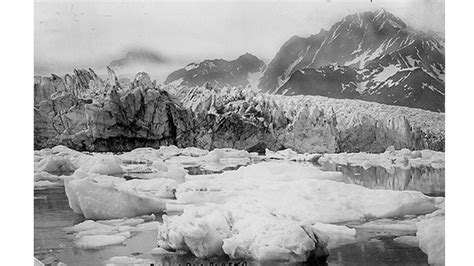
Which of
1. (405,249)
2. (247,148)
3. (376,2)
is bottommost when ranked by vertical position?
(405,249)

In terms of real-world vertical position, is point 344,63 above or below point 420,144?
above

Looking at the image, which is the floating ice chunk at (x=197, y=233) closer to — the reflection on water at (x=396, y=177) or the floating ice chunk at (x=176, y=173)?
the floating ice chunk at (x=176, y=173)

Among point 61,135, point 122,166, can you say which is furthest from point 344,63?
point 61,135

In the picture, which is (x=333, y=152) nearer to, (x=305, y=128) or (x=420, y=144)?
(x=305, y=128)

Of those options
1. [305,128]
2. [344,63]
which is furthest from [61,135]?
[344,63]

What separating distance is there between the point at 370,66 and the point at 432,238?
125cm

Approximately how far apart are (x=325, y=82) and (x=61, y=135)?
72.8 inches

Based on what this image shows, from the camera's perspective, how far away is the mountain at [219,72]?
4504 millimetres

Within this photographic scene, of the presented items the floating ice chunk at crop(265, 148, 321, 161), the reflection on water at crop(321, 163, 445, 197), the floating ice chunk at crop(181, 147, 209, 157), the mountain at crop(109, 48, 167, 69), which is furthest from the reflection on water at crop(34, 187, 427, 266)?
the mountain at crop(109, 48, 167, 69)

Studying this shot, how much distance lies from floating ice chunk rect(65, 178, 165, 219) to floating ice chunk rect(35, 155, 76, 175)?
95 mm

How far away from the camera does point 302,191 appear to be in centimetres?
449

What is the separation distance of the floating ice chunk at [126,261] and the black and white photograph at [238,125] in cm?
4

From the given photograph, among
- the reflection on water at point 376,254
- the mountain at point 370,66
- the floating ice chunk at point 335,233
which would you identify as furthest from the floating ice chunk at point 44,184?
the reflection on water at point 376,254

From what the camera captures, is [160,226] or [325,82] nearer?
[160,226]
